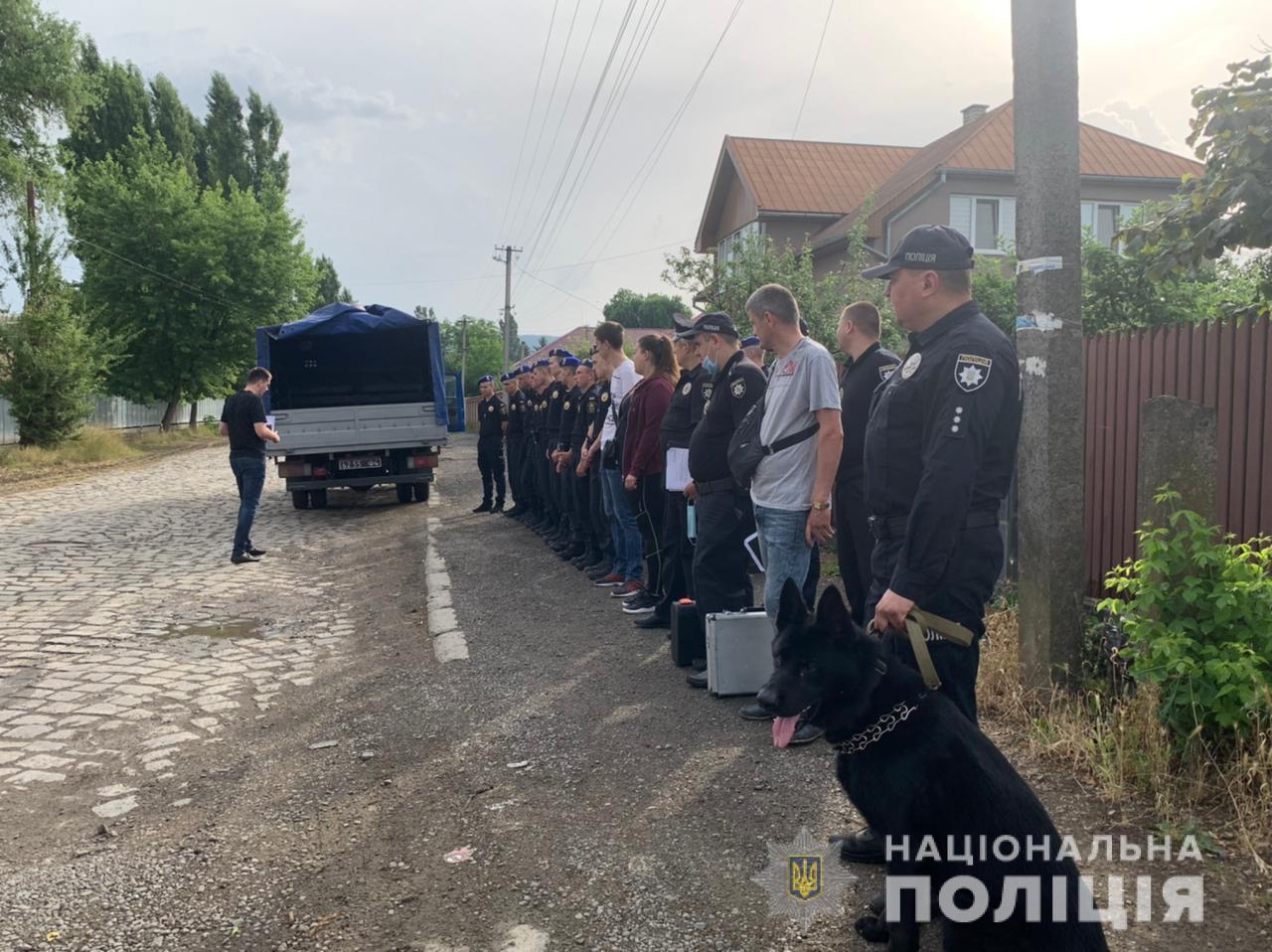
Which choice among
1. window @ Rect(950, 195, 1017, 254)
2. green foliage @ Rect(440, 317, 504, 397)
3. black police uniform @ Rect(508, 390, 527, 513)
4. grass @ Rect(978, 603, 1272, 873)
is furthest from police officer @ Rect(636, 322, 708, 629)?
green foliage @ Rect(440, 317, 504, 397)

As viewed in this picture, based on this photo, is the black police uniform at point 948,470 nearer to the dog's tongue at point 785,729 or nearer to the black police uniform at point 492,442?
the dog's tongue at point 785,729

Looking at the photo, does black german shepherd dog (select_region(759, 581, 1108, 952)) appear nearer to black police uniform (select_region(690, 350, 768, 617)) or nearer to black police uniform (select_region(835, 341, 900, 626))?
black police uniform (select_region(835, 341, 900, 626))

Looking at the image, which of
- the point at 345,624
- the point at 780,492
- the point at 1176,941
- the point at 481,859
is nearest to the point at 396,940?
the point at 481,859

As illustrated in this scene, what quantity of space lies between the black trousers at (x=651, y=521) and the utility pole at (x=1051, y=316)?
2990mm

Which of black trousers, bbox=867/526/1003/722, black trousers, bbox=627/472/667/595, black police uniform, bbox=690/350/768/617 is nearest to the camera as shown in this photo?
black trousers, bbox=867/526/1003/722

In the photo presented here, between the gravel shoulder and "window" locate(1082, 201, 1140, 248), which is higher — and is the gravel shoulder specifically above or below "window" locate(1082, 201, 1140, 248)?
below

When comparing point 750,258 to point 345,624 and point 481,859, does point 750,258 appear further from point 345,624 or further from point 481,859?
point 481,859

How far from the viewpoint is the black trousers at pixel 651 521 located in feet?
23.4

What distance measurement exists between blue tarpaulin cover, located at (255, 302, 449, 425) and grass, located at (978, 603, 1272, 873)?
38.6 feet

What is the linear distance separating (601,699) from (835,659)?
270 cm

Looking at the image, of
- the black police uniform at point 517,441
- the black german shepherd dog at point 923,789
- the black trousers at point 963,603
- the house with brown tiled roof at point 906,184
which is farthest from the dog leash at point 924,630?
the house with brown tiled roof at point 906,184

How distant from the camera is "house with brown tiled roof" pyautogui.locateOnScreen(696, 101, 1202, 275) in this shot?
86.1 feet

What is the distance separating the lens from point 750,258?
13.8m
